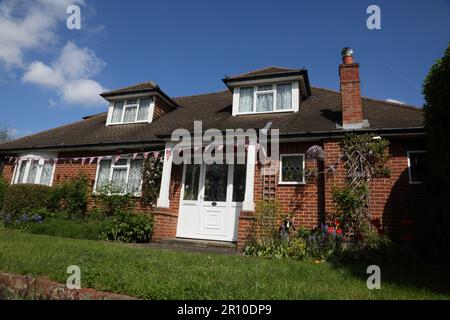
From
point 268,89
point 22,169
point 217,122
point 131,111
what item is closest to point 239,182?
point 217,122

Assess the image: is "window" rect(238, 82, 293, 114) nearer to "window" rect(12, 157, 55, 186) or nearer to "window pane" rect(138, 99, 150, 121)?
"window pane" rect(138, 99, 150, 121)

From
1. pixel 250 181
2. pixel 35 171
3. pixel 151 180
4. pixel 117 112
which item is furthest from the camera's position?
pixel 117 112

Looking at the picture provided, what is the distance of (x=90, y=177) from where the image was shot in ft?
39.1

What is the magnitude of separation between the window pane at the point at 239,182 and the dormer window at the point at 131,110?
5.65m

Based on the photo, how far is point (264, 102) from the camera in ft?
38.0

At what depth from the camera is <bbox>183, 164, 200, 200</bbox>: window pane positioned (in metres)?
10.2

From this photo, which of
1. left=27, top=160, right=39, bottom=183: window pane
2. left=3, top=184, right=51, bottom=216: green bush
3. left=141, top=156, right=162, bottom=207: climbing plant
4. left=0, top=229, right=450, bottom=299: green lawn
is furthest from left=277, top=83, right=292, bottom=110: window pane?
left=27, top=160, right=39, bottom=183: window pane

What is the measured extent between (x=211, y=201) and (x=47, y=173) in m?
7.62

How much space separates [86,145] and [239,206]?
6629 millimetres

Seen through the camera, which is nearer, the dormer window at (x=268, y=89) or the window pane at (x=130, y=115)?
the dormer window at (x=268, y=89)

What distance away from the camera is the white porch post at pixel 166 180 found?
9.72 m

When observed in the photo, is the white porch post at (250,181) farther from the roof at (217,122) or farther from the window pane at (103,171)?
the window pane at (103,171)

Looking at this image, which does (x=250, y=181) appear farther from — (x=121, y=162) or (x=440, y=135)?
(x=121, y=162)

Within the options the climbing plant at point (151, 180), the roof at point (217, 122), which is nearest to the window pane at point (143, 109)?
the roof at point (217, 122)
